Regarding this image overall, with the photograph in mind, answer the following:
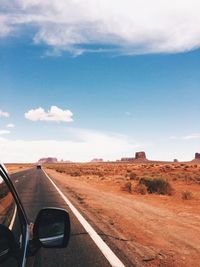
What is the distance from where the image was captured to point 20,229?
10.1 ft

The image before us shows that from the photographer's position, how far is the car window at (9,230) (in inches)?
104

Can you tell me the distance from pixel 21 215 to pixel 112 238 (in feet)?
20.1

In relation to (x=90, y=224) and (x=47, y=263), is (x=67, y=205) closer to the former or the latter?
(x=90, y=224)

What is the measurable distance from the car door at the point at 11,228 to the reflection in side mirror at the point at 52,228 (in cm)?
Answer: 11

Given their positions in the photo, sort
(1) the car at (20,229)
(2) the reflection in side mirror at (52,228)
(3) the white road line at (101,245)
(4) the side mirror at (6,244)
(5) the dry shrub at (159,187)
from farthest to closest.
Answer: (5) the dry shrub at (159,187)
(3) the white road line at (101,245)
(2) the reflection in side mirror at (52,228)
(1) the car at (20,229)
(4) the side mirror at (6,244)

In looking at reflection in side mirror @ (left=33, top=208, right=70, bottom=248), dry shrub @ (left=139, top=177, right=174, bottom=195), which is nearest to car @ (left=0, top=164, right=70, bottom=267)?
reflection in side mirror @ (left=33, top=208, right=70, bottom=248)

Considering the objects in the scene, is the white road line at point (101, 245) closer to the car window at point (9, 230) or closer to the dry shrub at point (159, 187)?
the car window at point (9, 230)

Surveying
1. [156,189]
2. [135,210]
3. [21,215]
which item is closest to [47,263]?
[21,215]

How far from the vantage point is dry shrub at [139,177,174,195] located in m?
24.6

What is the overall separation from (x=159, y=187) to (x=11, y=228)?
2270 cm

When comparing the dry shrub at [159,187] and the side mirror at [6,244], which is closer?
the side mirror at [6,244]

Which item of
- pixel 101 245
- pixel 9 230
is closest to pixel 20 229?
pixel 9 230

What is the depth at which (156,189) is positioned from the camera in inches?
997

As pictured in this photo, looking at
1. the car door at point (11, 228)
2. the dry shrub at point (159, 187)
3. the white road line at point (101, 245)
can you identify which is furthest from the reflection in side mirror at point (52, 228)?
the dry shrub at point (159, 187)
